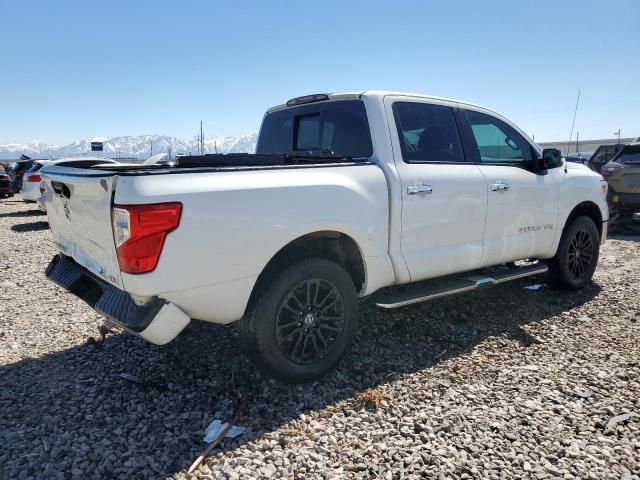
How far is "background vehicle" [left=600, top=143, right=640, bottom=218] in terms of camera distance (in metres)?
8.98

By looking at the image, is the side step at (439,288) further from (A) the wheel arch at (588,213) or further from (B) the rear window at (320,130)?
(B) the rear window at (320,130)

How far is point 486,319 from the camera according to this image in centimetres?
447

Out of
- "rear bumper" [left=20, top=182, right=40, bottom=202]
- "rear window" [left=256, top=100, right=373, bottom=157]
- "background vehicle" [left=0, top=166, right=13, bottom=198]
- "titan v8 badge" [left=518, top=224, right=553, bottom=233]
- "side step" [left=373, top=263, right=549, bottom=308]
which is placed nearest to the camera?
"side step" [left=373, top=263, right=549, bottom=308]

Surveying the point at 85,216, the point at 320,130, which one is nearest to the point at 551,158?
the point at 320,130

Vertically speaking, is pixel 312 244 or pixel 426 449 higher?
pixel 312 244

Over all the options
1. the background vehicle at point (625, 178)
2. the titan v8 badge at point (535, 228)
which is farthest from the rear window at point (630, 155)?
the titan v8 badge at point (535, 228)

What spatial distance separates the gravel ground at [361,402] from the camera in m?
2.43

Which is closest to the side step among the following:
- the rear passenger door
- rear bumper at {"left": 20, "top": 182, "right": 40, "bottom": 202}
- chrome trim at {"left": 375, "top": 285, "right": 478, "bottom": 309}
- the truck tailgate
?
chrome trim at {"left": 375, "top": 285, "right": 478, "bottom": 309}

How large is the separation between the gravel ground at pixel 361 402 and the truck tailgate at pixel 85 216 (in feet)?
2.70

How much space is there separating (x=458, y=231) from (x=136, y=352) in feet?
9.24

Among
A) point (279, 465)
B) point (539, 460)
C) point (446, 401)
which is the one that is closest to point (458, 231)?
point (446, 401)

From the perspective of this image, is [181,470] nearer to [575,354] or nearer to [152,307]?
[152,307]

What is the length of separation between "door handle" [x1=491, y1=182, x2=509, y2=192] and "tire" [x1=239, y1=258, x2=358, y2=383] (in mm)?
1733

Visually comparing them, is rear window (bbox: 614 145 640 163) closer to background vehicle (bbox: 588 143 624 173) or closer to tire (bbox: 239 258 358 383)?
background vehicle (bbox: 588 143 624 173)
